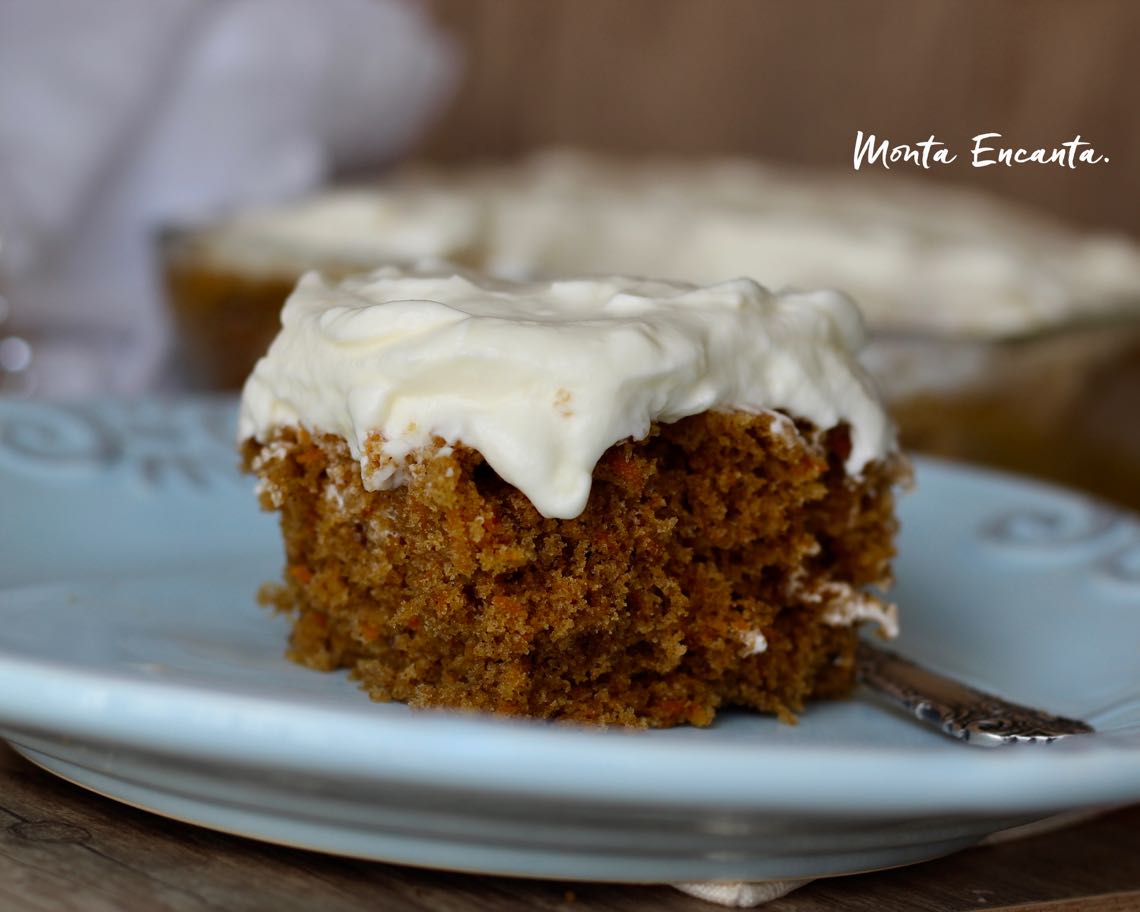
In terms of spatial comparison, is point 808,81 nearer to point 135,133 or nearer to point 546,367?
point 135,133

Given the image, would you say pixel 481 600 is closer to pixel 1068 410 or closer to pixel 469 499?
pixel 469 499

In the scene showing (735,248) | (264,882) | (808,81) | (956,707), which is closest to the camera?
(264,882)

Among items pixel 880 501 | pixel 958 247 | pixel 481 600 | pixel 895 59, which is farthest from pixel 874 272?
pixel 895 59

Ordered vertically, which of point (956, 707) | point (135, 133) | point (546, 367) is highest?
point (135, 133)

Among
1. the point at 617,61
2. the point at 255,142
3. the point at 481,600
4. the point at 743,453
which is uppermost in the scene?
the point at 617,61

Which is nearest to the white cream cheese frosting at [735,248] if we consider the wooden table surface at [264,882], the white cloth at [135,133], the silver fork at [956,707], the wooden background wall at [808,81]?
the white cloth at [135,133]

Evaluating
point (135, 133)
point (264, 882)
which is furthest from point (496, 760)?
point (135, 133)
